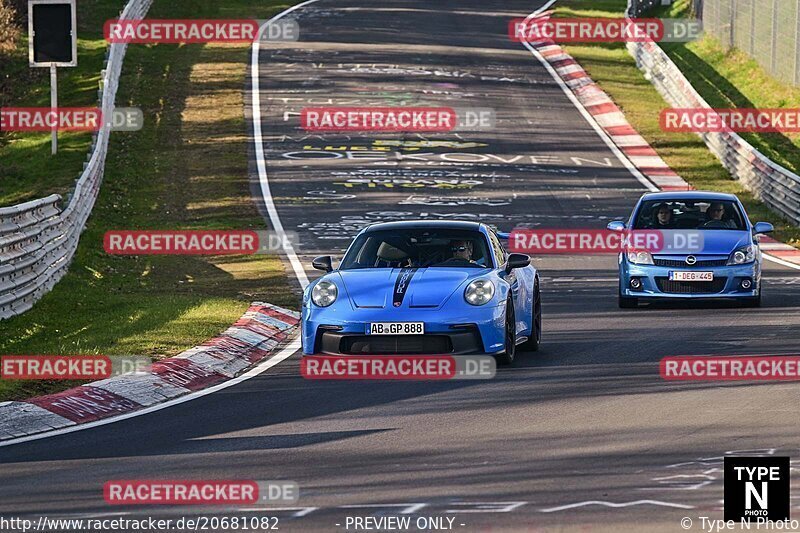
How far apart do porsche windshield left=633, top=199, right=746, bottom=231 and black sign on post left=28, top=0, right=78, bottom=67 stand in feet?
46.6

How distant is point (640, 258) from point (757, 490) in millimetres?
10791

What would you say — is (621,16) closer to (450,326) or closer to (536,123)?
(536,123)

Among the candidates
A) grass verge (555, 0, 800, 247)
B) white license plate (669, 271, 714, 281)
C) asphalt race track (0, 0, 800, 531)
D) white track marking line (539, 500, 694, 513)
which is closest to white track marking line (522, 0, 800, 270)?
grass verge (555, 0, 800, 247)

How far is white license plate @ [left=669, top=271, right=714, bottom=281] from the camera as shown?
744 inches

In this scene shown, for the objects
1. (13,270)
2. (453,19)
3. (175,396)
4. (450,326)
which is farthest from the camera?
(453,19)

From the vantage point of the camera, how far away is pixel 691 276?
62.3 ft

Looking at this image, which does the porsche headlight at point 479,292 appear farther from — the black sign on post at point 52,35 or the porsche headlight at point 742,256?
the black sign on post at point 52,35

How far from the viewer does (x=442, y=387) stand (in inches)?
517

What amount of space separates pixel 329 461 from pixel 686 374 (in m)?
4.68

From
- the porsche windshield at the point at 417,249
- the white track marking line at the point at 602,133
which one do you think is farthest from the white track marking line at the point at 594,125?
the porsche windshield at the point at 417,249

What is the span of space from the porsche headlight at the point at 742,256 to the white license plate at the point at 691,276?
0.99 ft

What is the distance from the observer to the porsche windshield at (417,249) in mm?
15023

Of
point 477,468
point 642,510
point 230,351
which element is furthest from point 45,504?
point 230,351

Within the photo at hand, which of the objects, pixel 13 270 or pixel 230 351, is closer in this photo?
pixel 230 351
